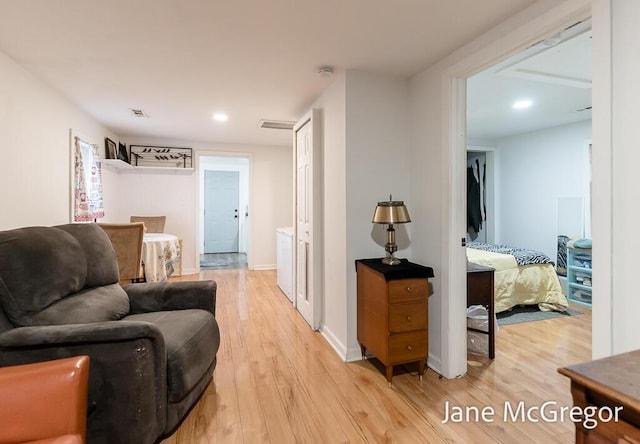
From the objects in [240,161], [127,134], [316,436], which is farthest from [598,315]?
[240,161]

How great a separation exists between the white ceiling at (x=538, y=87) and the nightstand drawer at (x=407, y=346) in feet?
6.81

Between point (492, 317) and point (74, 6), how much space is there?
130 inches

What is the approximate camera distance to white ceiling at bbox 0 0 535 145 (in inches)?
66.9

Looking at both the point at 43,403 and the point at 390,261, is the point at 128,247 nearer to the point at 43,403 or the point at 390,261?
the point at 43,403

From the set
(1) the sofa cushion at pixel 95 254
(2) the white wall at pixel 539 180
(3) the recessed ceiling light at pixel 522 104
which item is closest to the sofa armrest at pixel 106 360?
(1) the sofa cushion at pixel 95 254

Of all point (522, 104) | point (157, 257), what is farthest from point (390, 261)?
point (157, 257)

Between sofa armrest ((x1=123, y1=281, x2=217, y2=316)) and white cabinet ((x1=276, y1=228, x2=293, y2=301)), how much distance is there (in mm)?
1723

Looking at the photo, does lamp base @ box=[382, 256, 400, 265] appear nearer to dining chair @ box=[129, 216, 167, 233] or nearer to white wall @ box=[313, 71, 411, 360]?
white wall @ box=[313, 71, 411, 360]

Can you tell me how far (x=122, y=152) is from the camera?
470 centimetres

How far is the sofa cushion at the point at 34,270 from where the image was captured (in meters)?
1.42

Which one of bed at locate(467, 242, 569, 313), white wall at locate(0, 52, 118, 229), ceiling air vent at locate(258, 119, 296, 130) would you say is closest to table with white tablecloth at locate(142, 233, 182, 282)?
white wall at locate(0, 52, 118, 229)

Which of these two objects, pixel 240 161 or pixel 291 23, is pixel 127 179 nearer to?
pixel 240 161

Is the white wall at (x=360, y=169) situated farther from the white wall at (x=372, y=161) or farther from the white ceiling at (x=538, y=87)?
the white ceiling at (x=538, y=87)

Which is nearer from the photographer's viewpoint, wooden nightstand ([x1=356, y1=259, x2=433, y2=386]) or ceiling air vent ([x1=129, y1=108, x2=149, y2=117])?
wooden nightstand ([x1=356, y1=259, x2=433, y2=386])
